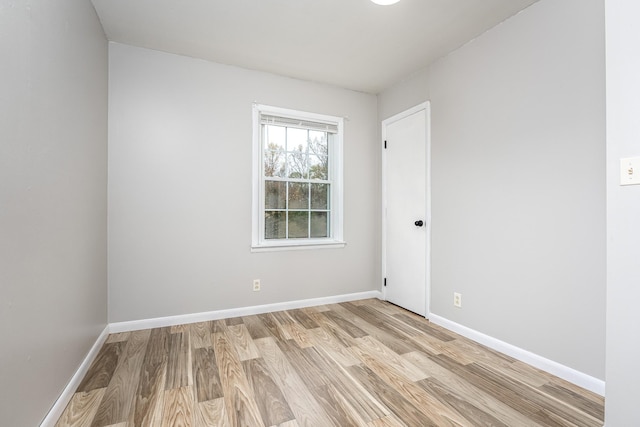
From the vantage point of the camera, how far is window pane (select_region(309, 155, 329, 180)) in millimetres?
3592

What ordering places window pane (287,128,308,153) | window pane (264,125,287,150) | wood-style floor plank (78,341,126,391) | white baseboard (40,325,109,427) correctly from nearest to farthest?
1. white baseboard (40,325,109,427)
2. wood-style floor plank (78,341,126,391)
3. window pane (264,125,287,150)
4. window pane (287,128,308,153)

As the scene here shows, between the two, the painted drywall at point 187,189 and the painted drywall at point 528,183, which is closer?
the painted drywall at point 528,183

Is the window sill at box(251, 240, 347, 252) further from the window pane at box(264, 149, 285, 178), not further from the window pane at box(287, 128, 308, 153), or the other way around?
the window pane at box(287, 128, 308, 153)

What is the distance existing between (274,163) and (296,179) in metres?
0.31

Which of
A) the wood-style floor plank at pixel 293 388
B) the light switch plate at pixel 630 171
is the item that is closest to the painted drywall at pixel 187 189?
the wood-style floor plank at pixel 293 388

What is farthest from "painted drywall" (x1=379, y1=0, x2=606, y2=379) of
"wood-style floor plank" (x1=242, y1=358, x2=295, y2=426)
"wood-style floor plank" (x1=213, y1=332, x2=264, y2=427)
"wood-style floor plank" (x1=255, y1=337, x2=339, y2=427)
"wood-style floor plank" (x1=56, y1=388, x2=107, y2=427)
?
"wood-style floor plank" (x1=56, y1=388, x2=107, y2=427)

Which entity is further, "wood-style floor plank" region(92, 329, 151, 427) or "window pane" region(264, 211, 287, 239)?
"window pane" region(264, 211, 287, 239)

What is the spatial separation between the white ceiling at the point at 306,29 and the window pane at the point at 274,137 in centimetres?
63

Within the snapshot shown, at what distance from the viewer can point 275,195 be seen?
3400 mm

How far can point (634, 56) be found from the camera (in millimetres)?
1318

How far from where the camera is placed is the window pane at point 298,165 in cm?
348

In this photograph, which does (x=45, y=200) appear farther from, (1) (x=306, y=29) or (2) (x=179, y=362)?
(1) (x=306, y=29)

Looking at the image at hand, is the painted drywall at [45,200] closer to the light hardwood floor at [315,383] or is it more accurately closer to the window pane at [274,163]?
the light hardwood floor at [315,383]

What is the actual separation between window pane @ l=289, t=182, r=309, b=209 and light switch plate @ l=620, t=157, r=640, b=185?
2.70 metres
